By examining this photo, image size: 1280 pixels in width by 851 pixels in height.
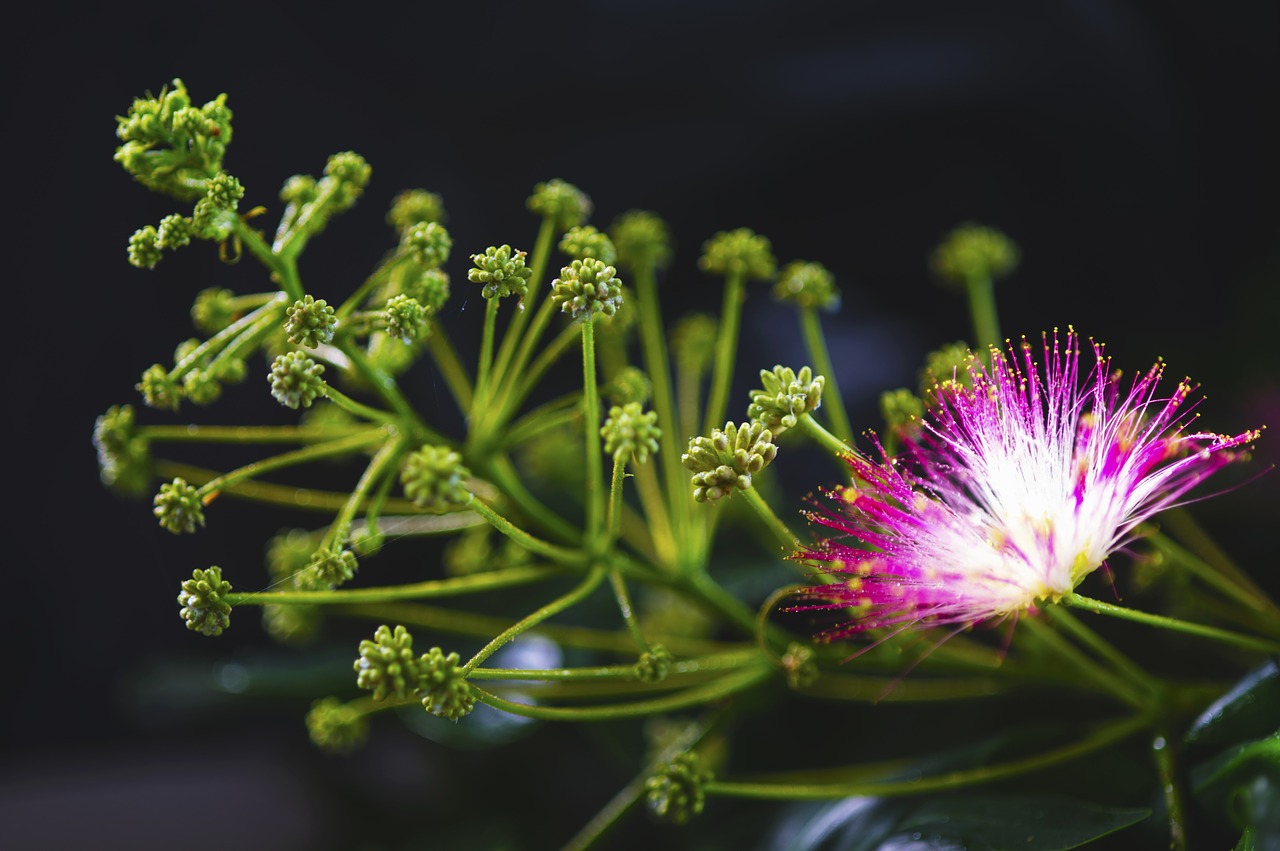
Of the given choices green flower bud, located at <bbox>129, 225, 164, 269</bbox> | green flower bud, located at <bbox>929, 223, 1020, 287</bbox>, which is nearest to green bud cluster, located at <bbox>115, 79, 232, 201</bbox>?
green flower bud, located at <bbox>129, 225, 164, 269</bbox>

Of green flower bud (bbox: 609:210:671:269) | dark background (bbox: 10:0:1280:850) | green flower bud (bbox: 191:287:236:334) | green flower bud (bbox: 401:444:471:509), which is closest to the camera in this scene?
green flower bud (bbox: 401:444:471:509)

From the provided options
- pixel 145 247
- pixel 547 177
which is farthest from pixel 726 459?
pixel 547 177

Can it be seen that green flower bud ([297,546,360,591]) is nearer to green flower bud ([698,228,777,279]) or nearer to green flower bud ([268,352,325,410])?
green flower bud ([268,352,325,410])

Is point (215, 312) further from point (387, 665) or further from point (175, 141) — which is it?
point (387, 665)

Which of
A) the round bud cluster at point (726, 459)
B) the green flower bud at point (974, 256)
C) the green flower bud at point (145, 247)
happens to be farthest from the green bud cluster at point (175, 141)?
the green flower bud at point (974, 256)

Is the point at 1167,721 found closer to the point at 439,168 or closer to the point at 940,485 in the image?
the point at 940,485

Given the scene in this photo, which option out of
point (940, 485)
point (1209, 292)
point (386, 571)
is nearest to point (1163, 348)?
point (1209, 292)
